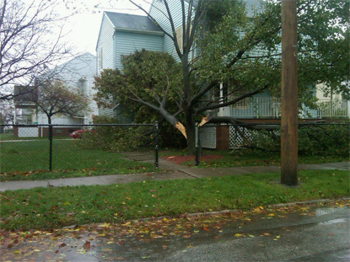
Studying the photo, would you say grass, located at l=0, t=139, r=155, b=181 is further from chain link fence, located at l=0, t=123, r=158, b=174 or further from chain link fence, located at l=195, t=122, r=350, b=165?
chain link fence, located at l=195, t=122, r=350, b=165

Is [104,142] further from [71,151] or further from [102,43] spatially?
[102,43]

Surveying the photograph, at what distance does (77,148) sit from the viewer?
1150 cm

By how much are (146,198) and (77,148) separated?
552 centimetres

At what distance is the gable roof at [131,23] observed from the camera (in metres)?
20.2

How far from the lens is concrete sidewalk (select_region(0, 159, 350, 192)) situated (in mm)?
8105

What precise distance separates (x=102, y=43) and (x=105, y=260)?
2148 centimetres

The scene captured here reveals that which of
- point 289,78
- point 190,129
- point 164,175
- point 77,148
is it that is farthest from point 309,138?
point 77,148

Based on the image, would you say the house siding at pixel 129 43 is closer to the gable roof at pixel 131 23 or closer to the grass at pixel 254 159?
the gable roof at pixel 131 23

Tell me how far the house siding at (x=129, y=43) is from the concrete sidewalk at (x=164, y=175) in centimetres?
1075

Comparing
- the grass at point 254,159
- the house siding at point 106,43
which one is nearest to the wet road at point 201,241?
the grass at point 254,159

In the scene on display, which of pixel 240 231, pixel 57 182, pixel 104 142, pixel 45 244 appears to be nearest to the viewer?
pixel 45 244

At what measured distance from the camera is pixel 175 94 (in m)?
15.4

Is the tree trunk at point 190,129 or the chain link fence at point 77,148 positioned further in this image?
the tree trunk at point 190,129

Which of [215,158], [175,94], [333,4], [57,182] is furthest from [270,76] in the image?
[57,182]
